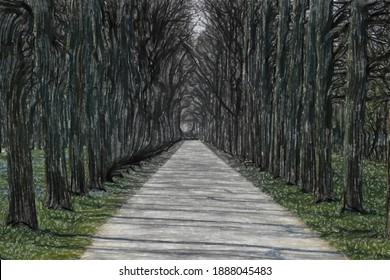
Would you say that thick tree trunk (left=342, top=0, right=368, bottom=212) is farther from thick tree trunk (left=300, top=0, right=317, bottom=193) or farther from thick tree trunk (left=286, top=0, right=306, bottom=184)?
thick tree trunk (left=286, top=0, right=306, bottom=184)

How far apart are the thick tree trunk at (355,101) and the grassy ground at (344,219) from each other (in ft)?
2.02

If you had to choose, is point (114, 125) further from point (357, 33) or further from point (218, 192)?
point (357, 33)

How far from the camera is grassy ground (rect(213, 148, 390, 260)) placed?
40.2 feet

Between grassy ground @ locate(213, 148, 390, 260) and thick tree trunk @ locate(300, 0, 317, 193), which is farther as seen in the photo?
thick tree trunk @ locate(300, 0, 317, 193)

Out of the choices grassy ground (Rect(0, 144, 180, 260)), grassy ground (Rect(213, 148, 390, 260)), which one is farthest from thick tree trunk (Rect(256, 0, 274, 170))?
grassy ground (Rect(0, 144, 180, 260))

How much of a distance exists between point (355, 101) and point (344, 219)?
2869 mm

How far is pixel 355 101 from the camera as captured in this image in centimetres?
1728

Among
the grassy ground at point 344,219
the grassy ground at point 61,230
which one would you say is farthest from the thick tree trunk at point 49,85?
the grassy ground at point 344,219

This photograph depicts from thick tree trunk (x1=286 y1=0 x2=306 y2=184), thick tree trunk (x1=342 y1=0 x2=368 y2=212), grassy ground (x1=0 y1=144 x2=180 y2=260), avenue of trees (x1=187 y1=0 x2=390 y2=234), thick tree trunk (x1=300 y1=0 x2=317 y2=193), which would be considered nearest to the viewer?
grassy ground (x1=0 y1=144 x2=180 y2=260)

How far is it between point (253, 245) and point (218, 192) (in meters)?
10.7

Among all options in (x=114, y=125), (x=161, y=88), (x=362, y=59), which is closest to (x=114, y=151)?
(x=114, y=125)

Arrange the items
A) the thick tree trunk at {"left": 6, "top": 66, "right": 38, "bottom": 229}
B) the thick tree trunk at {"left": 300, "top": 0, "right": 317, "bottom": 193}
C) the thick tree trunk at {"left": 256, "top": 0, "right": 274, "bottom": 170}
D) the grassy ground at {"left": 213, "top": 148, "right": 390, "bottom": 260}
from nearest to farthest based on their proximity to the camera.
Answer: the grassy ground at {"left": 213, "top": 148, "right": 390, "bottom": 260}, the thick tree trunk at {"left": 6, "top": 66, "right": 38, "bottom": 229}, the thick tree trunk at {"left": 300, "top": 0, "right": 317, "bottom": 193}, the thick tree trunk at {"left": 256, "top": 0, "right": 274, "bottom": 170}

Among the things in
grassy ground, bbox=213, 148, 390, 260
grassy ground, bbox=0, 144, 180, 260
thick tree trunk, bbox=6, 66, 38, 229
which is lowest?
grassy ground, bbox=213, 148, 390, 260

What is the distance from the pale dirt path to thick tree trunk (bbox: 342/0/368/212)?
1.69 meters
